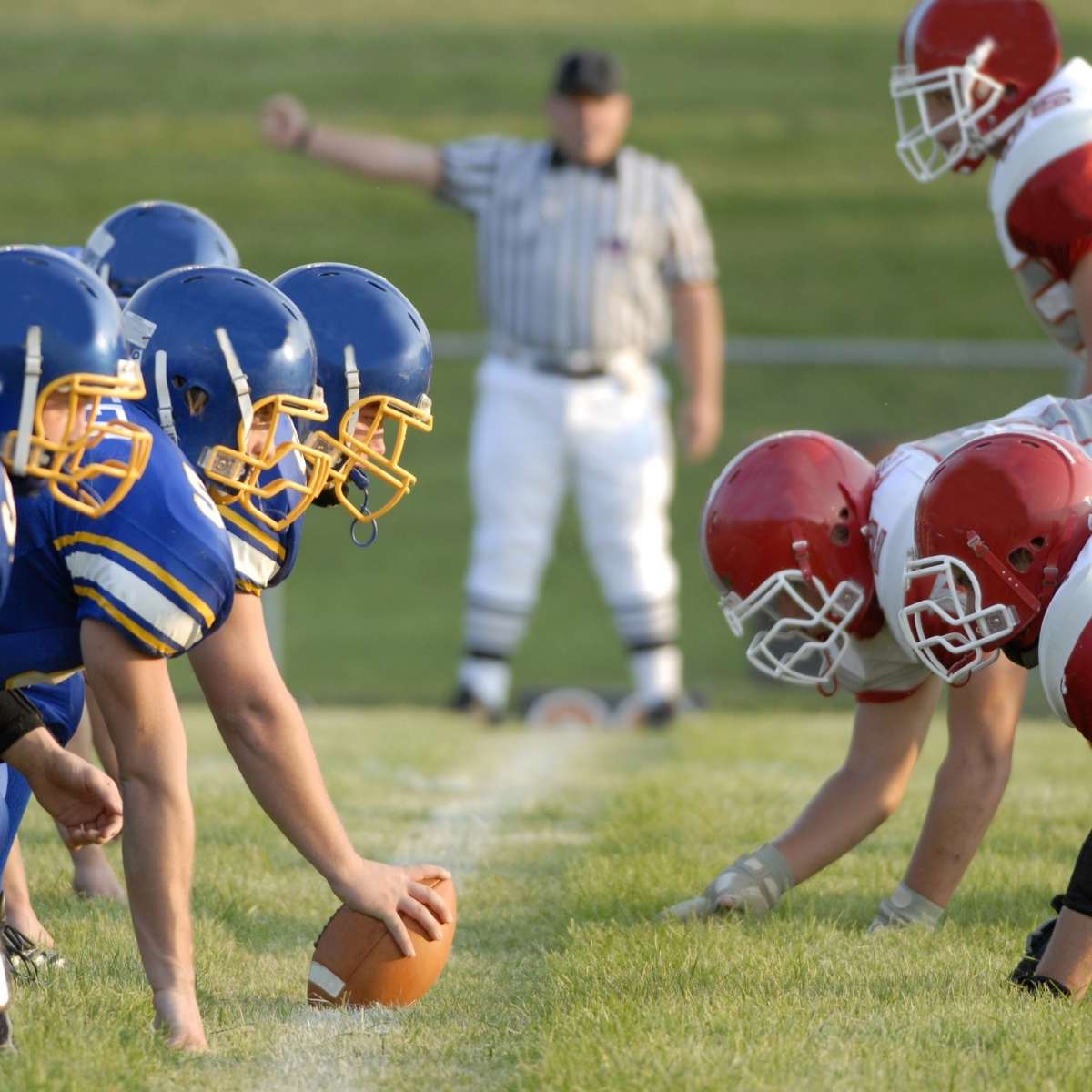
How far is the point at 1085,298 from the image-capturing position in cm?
416

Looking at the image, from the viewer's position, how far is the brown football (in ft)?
10.9

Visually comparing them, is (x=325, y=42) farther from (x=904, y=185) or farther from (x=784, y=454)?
(x=784, y=454)

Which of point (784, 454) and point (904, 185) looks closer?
point (784, 454)

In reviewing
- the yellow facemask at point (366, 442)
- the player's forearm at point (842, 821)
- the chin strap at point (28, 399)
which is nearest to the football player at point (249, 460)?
the yellow facemask at point (366, 442)

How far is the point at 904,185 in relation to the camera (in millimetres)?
27031

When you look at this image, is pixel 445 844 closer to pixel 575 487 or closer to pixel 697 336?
pixel 575 487

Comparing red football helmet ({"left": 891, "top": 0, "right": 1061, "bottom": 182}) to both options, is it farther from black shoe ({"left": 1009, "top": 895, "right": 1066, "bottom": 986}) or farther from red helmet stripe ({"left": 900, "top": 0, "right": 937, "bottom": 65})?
black shoe ({"left": 1009, "top": 895, "right": 1066, "bottom": 986})

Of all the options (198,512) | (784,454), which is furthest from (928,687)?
(198,512)

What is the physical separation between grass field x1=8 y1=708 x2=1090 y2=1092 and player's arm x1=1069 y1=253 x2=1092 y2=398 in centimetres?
114

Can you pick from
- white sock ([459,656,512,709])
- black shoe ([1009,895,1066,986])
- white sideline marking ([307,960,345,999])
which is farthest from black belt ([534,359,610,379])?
white sideline marking ([307,960,345,999])

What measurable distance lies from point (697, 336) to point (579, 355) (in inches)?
23.0

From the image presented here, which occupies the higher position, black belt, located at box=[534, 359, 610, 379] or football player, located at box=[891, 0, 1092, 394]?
football player, located at box=[891, 0, 1092, 394]

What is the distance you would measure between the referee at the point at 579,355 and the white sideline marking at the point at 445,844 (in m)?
0.66

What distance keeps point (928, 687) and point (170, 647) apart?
72.1 inches
